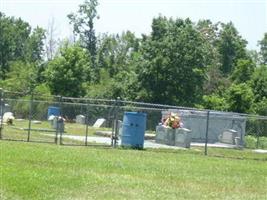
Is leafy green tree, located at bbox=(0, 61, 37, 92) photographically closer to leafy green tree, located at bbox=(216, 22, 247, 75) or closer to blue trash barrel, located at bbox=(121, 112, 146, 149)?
leafy green tree, located at bbox=(216, 22, 247, 75)

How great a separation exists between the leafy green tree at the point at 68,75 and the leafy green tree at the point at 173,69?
8826mm

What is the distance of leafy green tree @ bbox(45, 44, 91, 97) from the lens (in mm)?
62812

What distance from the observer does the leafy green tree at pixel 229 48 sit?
82875 mm

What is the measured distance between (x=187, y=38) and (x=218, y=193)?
150 feet

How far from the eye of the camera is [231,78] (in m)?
68.5

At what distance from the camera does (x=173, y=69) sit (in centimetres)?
5494

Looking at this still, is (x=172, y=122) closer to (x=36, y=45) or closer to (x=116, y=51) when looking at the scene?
(x=116, y=51)

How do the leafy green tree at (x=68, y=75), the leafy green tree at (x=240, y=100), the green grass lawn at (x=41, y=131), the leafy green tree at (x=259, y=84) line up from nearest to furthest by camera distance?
the green grass lawn at (x=41, y=131)
the leafy green tree at (x=240, y=100)
the leafy green tree at (x=259, y=84)
the leafy green tree at (x=68, y=75)

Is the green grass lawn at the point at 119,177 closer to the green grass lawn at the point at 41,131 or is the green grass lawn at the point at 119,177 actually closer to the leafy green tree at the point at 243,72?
the green grass lawn at the point at 41,131

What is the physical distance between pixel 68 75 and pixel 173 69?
1253 cm

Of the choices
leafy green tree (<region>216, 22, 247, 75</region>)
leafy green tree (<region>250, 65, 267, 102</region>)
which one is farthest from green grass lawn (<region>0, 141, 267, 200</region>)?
leafy green tree (<region>216, 22, 247, 75</region>)

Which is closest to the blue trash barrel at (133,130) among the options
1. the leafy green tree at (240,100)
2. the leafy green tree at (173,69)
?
the leafy green tree at (240,100)

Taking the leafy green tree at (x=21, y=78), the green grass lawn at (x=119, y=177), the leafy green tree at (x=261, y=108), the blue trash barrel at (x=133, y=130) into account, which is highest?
the leafy green tree at (x=21, y=78)

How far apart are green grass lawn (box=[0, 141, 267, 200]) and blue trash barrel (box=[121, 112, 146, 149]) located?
3849mm
